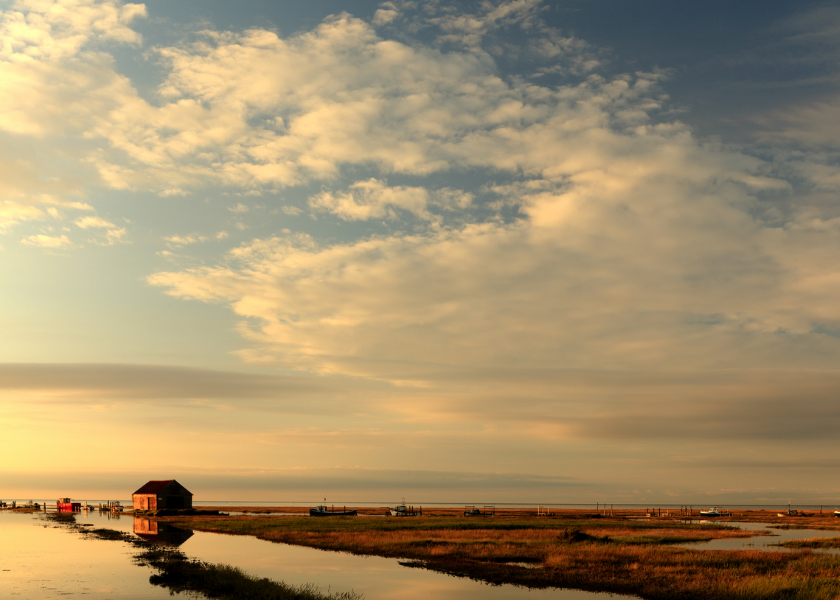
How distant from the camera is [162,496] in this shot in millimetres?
105312

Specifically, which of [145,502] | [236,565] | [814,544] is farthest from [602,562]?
[145,502]

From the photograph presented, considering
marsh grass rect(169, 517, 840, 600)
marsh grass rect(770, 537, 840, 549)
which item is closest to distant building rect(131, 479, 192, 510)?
marsh grass rect(169, 517, 840, 600)

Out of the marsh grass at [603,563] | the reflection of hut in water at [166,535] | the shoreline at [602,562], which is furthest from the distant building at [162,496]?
the marsh grass at [603,563]

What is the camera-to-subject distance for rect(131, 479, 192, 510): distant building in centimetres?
10544

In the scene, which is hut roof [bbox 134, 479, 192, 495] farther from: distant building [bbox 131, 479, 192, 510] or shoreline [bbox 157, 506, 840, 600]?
shoreline [bbox 157, 506, 840, 600]

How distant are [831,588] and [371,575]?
2283cm

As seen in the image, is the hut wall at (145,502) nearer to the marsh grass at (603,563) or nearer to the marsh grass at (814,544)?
the marsh grass at (603,563)

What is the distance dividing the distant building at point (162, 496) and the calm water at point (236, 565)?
2077 inches

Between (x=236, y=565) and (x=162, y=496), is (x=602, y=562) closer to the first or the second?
(x=236, y=565)

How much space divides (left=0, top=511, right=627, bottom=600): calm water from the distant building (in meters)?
52.7

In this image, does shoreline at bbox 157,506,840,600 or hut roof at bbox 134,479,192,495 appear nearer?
shoreline at bbox 157,506,840,600

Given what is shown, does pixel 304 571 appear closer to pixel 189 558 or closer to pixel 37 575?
pixel 189 558

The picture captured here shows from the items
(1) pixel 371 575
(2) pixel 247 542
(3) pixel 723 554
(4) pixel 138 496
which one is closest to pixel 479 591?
→ (1) pixel 371 575

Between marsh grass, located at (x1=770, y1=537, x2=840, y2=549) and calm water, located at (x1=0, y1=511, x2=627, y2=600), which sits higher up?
calm water, located at (x1=0, y1=511, x2=627, y2=600)
